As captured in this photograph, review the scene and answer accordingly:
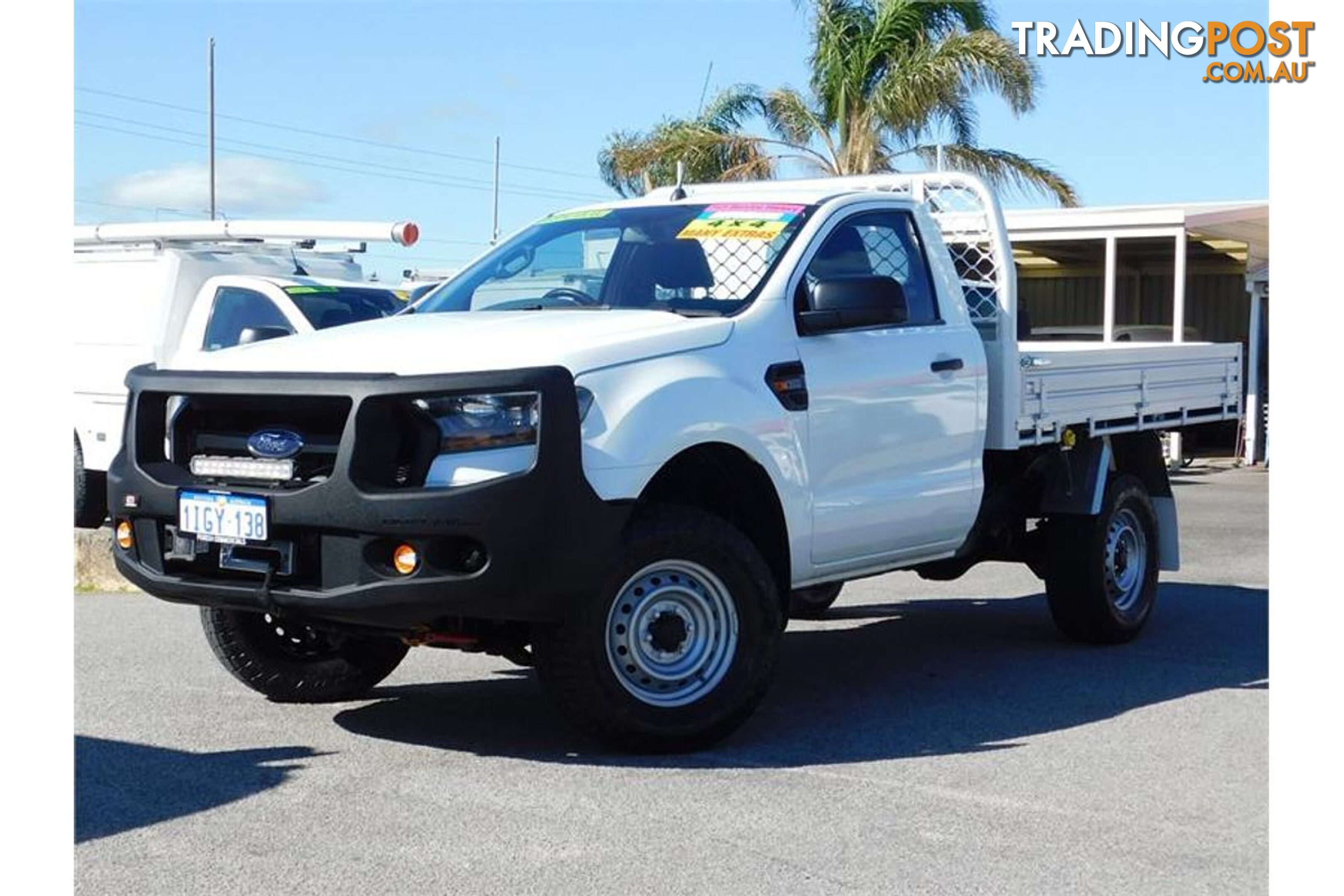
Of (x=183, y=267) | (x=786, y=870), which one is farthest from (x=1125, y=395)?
(x=183, y=267)

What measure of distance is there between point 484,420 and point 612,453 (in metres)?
0.44

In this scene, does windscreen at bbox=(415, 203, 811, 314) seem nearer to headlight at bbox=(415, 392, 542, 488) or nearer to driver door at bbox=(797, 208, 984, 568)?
driver door at bbox=(797, 208, 984, 568)

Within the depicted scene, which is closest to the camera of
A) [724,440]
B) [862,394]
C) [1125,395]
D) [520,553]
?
[520,553]

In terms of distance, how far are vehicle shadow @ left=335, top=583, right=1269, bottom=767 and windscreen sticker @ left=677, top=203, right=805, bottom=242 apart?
1893mm

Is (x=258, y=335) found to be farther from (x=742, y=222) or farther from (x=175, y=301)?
(x=175, y=301)

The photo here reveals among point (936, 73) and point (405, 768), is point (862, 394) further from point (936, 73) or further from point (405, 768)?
point (936, 73)

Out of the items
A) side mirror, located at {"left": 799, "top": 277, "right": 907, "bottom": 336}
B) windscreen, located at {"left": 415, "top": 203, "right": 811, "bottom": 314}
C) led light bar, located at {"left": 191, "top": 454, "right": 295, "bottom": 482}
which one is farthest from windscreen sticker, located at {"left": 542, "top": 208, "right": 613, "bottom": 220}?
led light bar, located at {"left": 191, "top": 454, "right": 295, "bottom": 482}

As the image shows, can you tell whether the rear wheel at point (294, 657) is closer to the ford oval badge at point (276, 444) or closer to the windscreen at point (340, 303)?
the ford oval badge at point (276, 444)

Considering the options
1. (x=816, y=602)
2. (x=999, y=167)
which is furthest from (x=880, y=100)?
(x=816, y=602)

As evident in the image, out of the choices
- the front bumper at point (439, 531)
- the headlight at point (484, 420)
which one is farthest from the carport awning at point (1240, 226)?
the headlight at point (484, 420)
